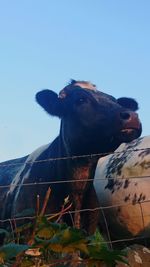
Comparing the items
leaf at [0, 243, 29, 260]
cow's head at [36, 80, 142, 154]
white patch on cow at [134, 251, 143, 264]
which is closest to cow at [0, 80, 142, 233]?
cow's head at [36, 80, 142, 154]

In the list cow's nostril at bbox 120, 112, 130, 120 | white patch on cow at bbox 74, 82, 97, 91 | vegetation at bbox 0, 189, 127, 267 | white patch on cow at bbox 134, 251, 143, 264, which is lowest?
white patch on cow at bbox 134, 251, 143, 264

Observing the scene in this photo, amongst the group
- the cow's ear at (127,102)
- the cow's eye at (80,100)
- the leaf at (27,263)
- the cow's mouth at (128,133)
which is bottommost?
the leaf at (27,263)

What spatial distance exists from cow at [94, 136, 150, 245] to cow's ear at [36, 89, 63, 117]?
3.66 feet

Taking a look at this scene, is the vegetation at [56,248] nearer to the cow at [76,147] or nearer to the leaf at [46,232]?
the leaf at [46,232]

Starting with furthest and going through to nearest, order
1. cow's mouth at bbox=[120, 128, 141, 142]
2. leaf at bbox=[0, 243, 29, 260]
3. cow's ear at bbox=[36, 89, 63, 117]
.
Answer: cow's ear at bbox=[36, 89, 63, 117], cow's mouth at bbox=[120, 128, 141, 142], leaf at bbox=[0, 243, 29, 260]

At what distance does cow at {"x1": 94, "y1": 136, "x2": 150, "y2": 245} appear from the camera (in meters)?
5.97

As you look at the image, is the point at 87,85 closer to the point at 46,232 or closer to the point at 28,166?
the point at 28,166

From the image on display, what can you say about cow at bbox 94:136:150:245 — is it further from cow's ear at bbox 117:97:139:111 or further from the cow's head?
cow's ear at bbox 117:97:139:111

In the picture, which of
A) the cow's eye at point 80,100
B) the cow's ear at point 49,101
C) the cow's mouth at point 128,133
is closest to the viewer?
the cow's mouth at point 128,133

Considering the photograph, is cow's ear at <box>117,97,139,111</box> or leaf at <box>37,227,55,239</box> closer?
Answer: leaf at <box>37,227,55,239</box>

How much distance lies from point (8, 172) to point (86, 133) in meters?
2.24

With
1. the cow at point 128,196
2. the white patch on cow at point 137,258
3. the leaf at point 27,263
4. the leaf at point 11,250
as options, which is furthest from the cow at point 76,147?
the leaf at point 11,250

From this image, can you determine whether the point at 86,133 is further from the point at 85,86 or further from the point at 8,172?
the point at 8,172

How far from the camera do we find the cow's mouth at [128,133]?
547cm
